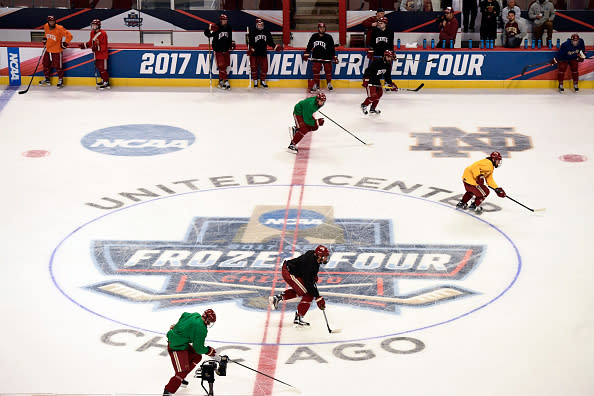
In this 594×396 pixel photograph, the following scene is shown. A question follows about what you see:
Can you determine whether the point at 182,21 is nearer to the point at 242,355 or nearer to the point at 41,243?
the point at 41,243

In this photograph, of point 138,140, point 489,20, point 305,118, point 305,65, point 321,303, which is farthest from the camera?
point 489,20

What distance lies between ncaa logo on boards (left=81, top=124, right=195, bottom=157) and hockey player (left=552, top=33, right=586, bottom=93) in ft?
27.1

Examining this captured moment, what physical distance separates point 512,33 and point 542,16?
1439mm

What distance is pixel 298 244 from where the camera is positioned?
12.3 metres

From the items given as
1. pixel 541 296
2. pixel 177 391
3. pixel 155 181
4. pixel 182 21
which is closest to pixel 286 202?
pixel 155 181

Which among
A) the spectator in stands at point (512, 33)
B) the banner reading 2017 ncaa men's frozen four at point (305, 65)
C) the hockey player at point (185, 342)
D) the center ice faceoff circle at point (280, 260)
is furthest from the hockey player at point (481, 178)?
the spectator in stands at point (512, 33)

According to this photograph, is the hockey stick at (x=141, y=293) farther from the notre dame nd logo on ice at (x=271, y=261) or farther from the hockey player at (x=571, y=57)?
the hockey player at (x=571, y=57)

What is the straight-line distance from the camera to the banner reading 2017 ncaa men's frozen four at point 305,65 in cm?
2067

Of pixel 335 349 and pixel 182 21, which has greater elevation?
pixel 182 21

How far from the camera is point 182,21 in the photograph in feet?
82.8

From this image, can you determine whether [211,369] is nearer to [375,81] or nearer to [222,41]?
[375,81]

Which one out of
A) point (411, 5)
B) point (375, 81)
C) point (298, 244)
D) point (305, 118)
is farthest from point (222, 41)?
point (298, 244)

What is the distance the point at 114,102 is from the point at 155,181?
5374 millimetres

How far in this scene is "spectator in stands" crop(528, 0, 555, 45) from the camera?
22422 millimetres
